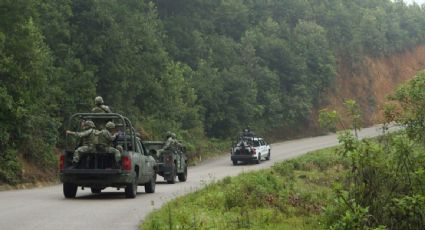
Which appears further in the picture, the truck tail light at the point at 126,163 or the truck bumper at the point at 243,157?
the truck bumper at the point at 243,157

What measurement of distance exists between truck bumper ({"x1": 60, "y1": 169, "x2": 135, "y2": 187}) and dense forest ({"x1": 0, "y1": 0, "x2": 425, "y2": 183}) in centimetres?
876

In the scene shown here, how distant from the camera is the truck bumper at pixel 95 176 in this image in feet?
58.7

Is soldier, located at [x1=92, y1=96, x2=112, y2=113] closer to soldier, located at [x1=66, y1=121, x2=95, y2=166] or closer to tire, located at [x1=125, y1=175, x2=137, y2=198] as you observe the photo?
soldier, located at [x1=66, y1=121, x2=95, y2=166]

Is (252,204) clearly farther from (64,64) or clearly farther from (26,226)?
(64,64)

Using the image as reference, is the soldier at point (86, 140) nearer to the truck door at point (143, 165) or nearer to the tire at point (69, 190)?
the tire at point (69, 190)

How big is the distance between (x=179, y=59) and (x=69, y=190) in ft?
143

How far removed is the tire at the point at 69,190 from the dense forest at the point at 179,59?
25.9ft

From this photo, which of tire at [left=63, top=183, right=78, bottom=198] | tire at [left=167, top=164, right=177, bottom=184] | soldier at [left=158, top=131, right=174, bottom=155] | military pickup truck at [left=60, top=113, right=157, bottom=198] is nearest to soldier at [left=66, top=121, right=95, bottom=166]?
military pickup truck at [left=60, top=113, right=157, bottom=198]

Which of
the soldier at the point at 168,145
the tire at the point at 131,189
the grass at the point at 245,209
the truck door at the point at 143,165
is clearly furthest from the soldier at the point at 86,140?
the soldier at the point at 168,145

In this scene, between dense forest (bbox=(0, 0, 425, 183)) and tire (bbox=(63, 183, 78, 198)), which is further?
dense forest (bbox=(0, 0, 425, 183))

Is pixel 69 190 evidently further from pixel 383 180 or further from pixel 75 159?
pixel 383 180

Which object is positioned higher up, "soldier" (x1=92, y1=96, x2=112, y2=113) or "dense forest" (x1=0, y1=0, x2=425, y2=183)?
"dense forest" (x1=0, y1=0, x2=425, y2=183)

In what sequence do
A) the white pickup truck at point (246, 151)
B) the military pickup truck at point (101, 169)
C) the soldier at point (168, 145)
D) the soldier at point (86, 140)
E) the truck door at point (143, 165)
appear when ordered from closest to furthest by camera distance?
the soldier at point (86, 140) → the military pickup truck at point (101, 169) → the truck door at point (143, 165) → the soldier at point (168, 145) → the white pickup truck at point (246, 151)

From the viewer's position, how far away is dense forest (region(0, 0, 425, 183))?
93.1 ft
